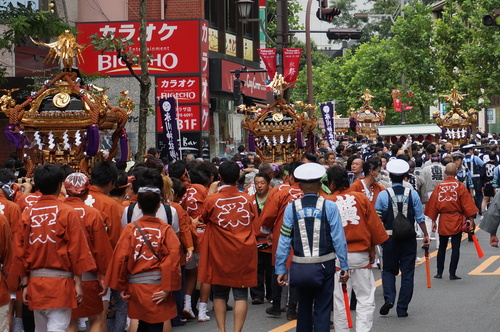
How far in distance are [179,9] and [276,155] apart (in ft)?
32.4

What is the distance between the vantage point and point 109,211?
8.91m

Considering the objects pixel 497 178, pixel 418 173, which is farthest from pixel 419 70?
pixel 418 173

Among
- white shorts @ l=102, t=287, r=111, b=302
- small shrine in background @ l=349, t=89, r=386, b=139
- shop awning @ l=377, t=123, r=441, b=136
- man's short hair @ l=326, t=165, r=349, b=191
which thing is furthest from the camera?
small shrine in background @ l=349, t=89, r=386, b=139

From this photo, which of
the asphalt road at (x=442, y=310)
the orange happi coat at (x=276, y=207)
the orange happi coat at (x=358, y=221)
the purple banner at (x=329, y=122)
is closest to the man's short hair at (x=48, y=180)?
the orange happi coat at (x=358, y=221)

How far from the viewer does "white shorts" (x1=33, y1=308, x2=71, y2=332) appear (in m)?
7.81

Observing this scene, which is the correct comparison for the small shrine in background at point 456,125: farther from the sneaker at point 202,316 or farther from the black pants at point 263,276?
the sneaker at point 202,316

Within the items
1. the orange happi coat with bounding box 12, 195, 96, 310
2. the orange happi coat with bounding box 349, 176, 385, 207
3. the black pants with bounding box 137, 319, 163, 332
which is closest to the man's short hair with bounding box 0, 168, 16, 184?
the orange happi coat with bounding box 12, 195, 96, 310

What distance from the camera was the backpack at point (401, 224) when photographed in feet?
36.7

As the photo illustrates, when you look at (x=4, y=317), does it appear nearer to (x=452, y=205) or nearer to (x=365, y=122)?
(x=452, y=205)

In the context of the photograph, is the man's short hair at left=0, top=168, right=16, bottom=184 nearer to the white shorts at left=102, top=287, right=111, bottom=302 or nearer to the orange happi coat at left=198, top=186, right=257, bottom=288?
the white shorts at left=102, top=287, right=111, bottom=302

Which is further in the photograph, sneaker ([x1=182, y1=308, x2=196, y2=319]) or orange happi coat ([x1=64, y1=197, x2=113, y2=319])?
sneaker ([x1=182, y1=308, x2=196, y2=319])

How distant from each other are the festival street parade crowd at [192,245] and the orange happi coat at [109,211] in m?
0.01

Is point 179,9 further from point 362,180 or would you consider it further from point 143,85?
point 362,180

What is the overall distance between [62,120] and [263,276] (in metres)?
4.15
